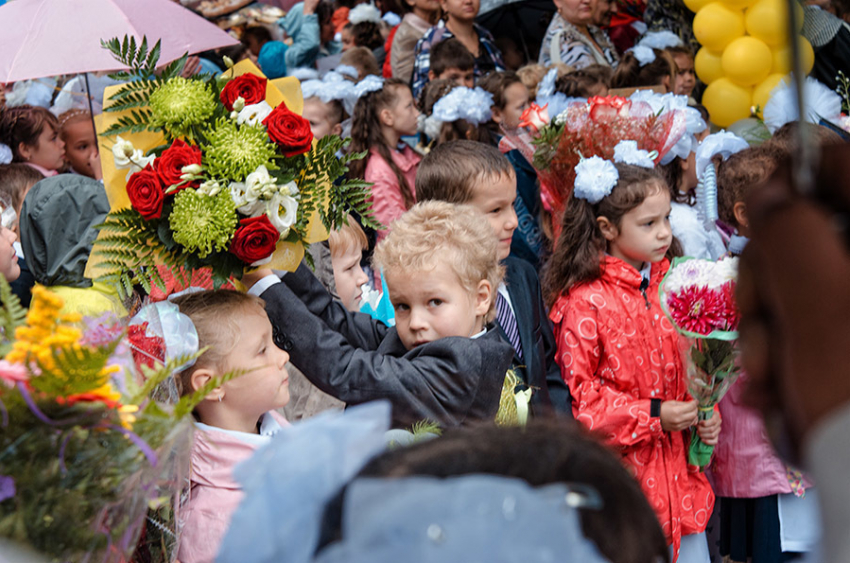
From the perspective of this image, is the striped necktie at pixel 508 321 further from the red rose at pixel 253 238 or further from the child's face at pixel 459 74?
the child's face at pixel 459 74

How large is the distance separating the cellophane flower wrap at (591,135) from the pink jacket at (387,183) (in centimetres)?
88

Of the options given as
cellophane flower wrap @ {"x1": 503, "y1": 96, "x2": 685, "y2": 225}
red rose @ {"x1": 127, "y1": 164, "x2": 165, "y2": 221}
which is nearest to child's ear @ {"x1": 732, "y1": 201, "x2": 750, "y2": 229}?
cellophane flower wrap @ {"x1": 503, "y1": 96, "x2": 685, "y2": 225}

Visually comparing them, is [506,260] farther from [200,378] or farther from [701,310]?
[200,378]

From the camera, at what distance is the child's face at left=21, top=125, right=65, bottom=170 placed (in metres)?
4.87

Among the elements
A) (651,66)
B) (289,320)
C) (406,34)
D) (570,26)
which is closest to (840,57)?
(651,66)

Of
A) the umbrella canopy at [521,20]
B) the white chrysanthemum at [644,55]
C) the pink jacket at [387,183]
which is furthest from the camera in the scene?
the umbrella canopy at [521,20]

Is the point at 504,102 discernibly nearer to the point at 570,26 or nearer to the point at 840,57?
the point at 570,26

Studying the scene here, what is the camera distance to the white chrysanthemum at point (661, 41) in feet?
19.7

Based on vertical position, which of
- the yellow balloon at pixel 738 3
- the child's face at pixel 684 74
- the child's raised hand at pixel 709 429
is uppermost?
the yellow balloon at pixel 738 3

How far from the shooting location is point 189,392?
2275mm

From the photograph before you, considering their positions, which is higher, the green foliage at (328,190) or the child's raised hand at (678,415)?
the green foliage at (328,190)

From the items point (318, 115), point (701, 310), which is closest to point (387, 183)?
point (318, 115)

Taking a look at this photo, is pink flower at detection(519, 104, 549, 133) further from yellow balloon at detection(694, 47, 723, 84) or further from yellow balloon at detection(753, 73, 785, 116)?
yellow balloon at detection(694, 47, 723, 84)

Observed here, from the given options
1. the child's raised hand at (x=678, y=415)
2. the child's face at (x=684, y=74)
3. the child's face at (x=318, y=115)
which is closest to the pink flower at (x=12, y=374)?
the child's raised hand at (x=678, y=415)
